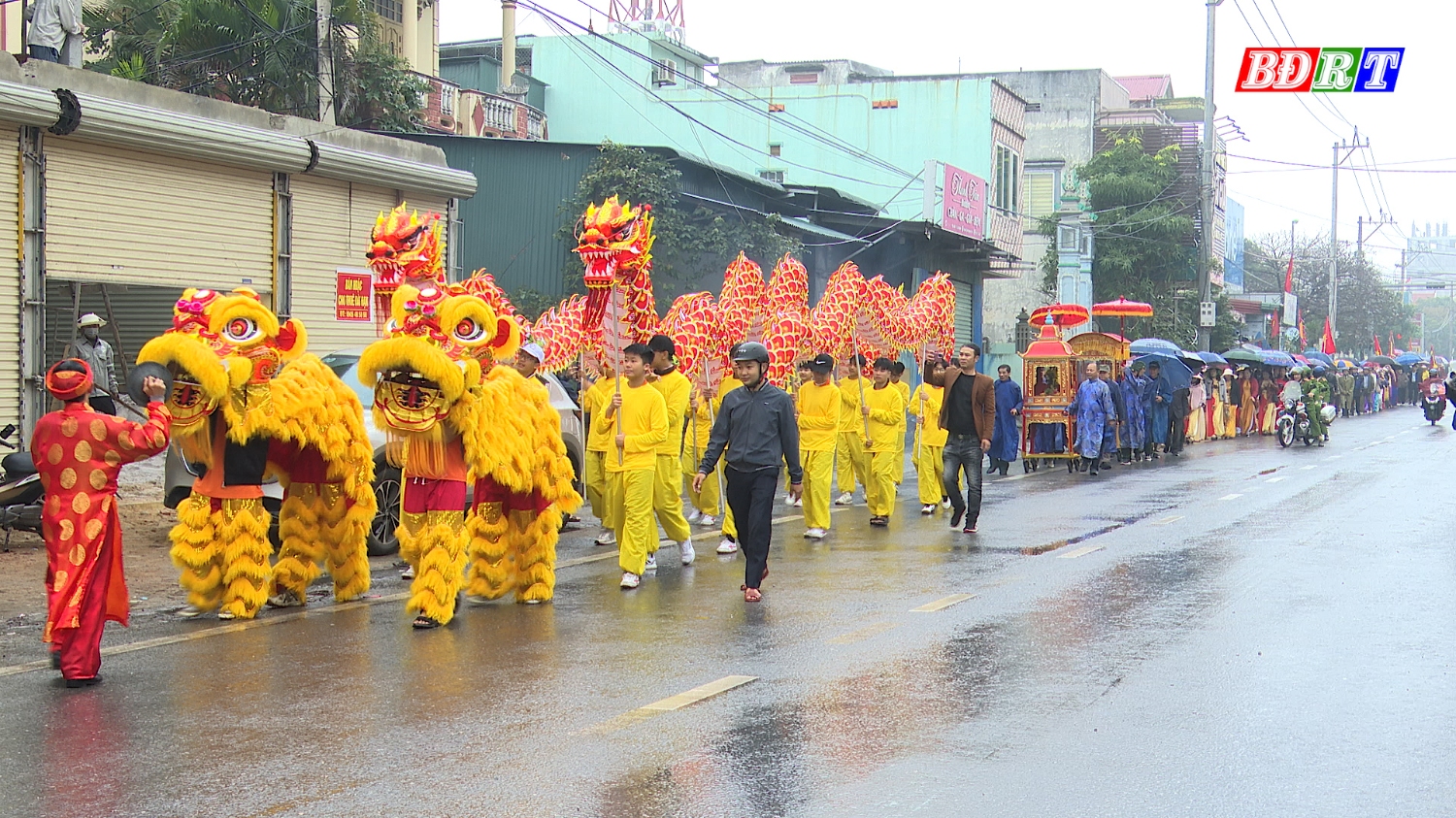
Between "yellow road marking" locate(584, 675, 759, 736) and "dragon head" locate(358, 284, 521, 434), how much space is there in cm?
252

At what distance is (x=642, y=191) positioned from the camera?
25.7 meters

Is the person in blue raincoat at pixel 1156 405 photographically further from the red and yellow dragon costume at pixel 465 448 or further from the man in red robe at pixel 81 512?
the man in red robe at pixel 81 512

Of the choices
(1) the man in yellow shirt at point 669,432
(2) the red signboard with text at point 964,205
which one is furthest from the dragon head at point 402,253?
(2) the red signboard with text at point 964,205

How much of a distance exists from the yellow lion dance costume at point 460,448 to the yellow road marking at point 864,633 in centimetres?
219

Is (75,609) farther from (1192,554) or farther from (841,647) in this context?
(1192,554)

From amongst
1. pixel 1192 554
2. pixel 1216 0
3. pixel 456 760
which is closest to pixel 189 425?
pixel 456 760

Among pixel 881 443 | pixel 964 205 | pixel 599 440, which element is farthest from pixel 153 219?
pixel 964 205

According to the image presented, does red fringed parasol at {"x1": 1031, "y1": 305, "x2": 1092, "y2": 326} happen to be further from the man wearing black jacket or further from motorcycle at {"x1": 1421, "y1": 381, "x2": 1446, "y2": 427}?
motorcycle at {"x1": 1421, "y1": 381, "x2": 1446, "y2": 427}

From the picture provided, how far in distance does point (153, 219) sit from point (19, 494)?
206 inches

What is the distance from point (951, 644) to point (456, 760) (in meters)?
3.41

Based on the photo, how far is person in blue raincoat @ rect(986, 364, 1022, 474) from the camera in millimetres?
21578

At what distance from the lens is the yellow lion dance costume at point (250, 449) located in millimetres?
8945

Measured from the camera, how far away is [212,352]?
28.9ft

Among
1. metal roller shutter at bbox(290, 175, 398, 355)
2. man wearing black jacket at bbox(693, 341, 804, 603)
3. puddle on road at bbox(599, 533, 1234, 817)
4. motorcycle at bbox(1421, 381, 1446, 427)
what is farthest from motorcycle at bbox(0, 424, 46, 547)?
motorcycle at bbox(1421, 381, 1446, 427)
